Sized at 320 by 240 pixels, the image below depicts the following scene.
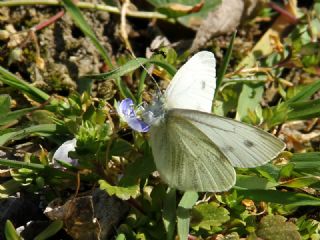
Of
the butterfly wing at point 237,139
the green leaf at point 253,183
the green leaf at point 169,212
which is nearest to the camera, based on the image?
the butterfly wing at point 237,139

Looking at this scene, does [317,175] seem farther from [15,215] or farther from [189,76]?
[15,215]

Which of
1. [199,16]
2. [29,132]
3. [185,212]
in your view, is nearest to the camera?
[185,212]

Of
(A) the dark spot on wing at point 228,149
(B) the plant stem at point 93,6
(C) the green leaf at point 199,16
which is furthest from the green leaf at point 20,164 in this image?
(C) the green leaf at point 199,16

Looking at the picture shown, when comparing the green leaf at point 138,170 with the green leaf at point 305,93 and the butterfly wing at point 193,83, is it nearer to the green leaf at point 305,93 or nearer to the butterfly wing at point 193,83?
the butterfly wing at point 193,83

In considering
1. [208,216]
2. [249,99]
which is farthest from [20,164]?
[249,99]

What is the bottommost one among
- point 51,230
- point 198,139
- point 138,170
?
point 51,230

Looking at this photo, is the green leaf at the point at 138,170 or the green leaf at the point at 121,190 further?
the green leaf at the point at 138,170

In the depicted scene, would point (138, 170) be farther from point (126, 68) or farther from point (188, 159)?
point (126, 68)

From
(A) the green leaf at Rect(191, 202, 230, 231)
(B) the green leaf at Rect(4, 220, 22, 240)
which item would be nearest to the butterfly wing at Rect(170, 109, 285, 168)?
(A) the green leaf at Rect(191, 202, 230, 231)
